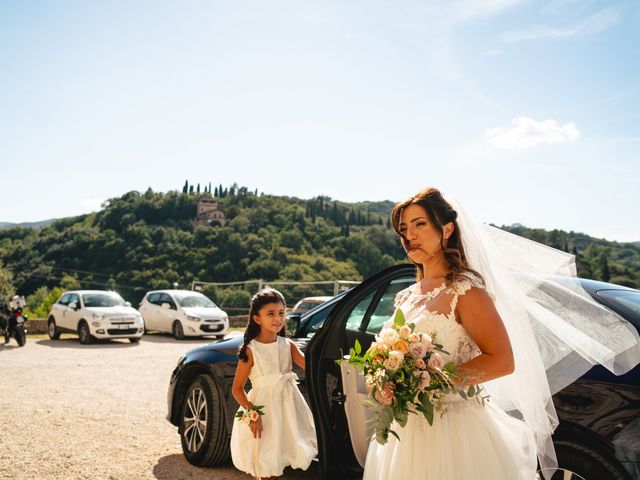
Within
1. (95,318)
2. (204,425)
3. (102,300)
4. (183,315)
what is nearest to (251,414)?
(204,425)

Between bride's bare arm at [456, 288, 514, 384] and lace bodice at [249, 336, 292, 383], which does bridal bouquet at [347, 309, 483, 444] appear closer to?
bride's bare arm at [456, 288, 514, 384]

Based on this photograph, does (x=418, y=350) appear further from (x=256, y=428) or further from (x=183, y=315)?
(x=183, y=315)

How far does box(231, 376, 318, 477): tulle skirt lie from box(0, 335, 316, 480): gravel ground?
100 cm

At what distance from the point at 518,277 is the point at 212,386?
120 inches

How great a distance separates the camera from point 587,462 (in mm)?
2982

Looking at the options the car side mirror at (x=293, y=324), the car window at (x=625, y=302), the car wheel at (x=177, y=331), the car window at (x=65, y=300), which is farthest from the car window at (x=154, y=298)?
the car window at (x=625, y=302)

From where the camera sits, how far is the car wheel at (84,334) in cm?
1742

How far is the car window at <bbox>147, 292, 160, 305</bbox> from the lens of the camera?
67.2 ft

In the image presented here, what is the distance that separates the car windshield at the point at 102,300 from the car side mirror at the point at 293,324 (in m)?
14.6

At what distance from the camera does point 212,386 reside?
5.09m

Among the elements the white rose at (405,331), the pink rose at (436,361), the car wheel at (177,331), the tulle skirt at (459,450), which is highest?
the white rose at (405,331)

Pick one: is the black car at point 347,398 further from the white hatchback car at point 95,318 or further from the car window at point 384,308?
the white hatchback car at point 95,318

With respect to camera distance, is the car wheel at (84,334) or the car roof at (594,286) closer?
the car roof at (594,286)

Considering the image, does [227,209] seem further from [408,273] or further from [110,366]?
[408,273]
